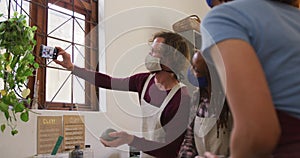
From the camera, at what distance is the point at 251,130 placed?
42 cm

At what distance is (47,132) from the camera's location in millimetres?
1350

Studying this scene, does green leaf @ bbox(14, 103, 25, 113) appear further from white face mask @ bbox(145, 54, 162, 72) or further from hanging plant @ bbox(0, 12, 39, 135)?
white face mask @ bbox(145, 54, 162, 72)

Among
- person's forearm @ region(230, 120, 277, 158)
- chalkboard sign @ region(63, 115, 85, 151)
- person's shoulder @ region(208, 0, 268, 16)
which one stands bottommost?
chalkboard sign @ region(63, 115, 85, 151)

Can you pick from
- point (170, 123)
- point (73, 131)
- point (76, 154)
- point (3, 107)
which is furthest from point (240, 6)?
point (73, 131)

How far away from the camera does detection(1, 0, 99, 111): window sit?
145 centimetres

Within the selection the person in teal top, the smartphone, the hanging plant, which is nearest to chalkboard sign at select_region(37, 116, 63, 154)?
the hanging plant

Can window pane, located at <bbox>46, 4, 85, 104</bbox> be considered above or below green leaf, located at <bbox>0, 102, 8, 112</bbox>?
above

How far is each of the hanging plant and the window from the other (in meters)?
0.20

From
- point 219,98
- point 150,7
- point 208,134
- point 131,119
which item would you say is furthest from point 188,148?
point 150,7

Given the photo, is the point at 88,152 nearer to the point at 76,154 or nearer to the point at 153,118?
the point at 76,154

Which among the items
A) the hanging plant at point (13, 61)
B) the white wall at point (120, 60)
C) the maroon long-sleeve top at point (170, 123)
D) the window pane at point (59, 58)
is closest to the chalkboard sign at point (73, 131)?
the white wall at point (120, 60)

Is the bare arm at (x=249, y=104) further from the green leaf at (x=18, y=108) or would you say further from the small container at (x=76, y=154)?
the small container at (x=76, y=154)

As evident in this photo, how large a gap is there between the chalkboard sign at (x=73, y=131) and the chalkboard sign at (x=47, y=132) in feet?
0.10

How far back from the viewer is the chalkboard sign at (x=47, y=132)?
51.8 inches
